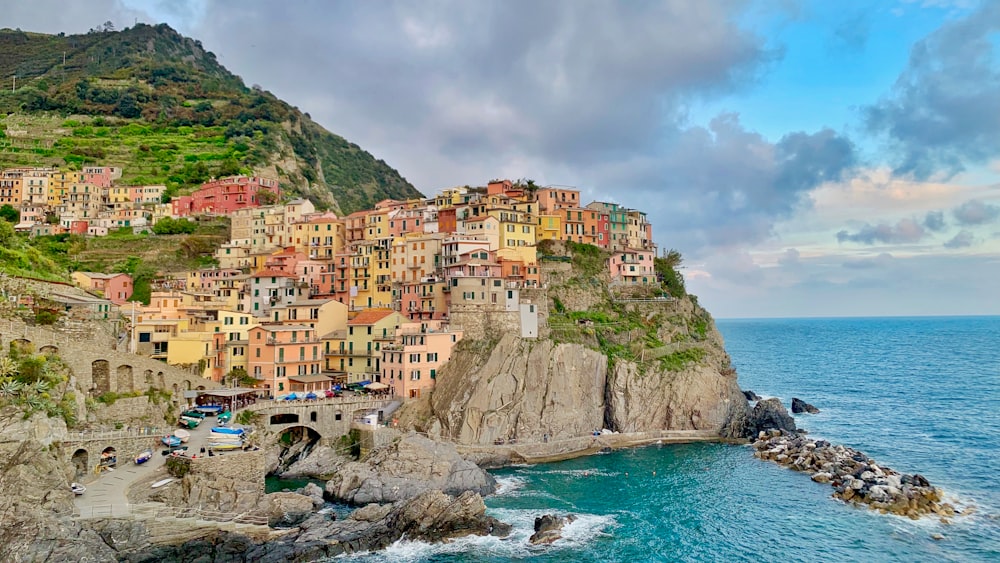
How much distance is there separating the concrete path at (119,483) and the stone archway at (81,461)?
0.94 m

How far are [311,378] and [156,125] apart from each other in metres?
93.4

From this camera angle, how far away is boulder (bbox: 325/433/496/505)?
151 feet

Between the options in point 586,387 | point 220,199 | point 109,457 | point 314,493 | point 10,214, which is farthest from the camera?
point 220,199

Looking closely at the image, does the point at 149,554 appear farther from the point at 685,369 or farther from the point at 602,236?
the point at 602,236

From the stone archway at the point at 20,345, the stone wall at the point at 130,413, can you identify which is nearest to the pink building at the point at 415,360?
the stone wall at the point at 130,413

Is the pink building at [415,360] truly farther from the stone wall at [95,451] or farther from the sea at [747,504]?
the stone wall at [95,451]

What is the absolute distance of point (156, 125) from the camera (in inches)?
5246

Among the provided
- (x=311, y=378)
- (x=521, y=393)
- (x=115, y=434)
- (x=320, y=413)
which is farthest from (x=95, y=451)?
(x=521, y=393)

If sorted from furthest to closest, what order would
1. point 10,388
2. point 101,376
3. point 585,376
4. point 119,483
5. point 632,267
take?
point 632,267 → point 585,376 → point 101,376 → point 119,483 → point 10,388

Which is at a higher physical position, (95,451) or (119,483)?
(95,451)

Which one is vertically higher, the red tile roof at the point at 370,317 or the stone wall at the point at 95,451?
the red tile roof at the point at 370,317

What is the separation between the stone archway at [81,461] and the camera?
40000mm

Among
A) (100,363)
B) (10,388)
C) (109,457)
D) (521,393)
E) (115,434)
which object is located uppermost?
(100,363)

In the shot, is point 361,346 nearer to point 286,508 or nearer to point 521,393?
point 521,393
